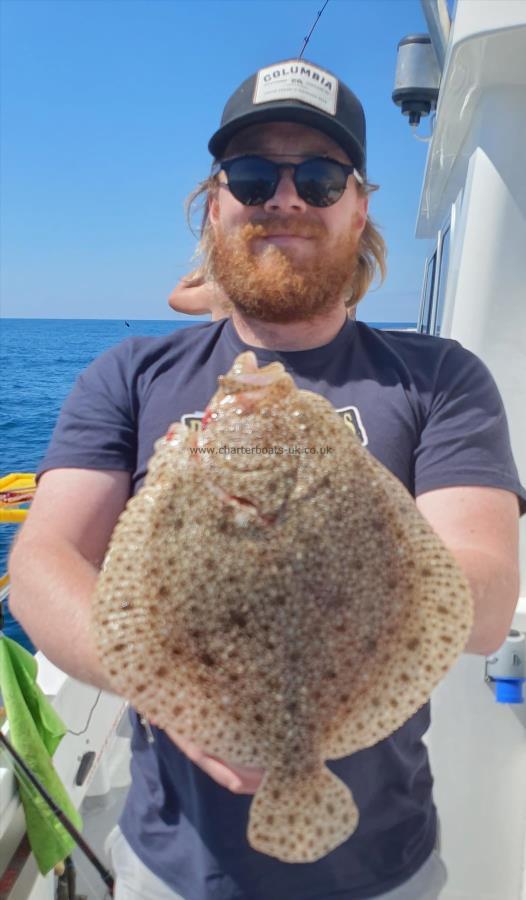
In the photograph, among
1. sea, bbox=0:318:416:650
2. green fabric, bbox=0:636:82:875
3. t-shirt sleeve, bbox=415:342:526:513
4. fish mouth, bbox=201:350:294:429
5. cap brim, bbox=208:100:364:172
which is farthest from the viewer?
sea, bbox=0:318:416:650

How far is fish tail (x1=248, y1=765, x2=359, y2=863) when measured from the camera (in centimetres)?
141

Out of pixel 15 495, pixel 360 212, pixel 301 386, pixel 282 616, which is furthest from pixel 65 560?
pixel 15 495

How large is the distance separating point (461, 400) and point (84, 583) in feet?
3.97

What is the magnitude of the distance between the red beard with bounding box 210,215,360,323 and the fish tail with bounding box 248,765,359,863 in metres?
1.22

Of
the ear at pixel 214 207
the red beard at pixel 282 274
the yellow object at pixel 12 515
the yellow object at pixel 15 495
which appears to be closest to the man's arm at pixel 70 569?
the red beard at pixel 282 274

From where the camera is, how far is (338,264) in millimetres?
1960

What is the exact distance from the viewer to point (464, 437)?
1.88 m

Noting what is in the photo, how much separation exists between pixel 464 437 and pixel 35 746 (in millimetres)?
2844

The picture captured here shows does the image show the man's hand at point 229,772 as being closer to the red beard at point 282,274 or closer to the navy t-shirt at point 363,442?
the navy t-shirt at point 363,442

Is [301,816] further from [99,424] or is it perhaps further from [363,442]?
[99,424]

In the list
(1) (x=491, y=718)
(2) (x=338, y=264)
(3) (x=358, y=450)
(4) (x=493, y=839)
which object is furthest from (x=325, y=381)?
(4) (x=493, y=839)

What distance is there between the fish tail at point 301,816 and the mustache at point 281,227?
1.43 meters

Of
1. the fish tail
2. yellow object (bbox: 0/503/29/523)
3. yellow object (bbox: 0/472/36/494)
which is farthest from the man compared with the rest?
yellow object (bbox: 0/472/36/494)

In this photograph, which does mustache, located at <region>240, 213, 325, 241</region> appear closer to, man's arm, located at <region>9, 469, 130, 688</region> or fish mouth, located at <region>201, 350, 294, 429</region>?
fish mouth, located at <region>201, 350, 294, 429</region>
